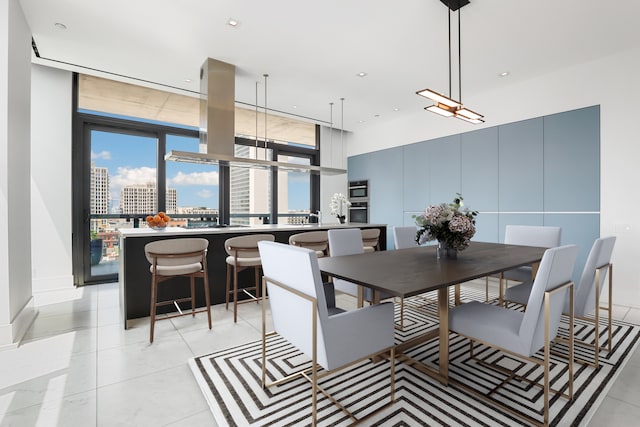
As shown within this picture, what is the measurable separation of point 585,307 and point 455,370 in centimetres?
100

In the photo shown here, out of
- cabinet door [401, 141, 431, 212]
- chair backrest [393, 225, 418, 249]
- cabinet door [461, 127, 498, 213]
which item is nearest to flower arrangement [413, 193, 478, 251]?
chair backrest [393, 225, 418, 249]

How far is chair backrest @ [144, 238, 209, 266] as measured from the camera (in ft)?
8.70

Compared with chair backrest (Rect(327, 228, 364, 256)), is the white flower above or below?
above

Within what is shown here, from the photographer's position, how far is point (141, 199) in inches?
187

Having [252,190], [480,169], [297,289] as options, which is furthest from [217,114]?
[480,169]

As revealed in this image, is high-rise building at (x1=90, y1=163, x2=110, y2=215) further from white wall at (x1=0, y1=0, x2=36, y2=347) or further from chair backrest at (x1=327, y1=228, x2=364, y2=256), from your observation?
chair backrest at (x1=327, y1=228, x2=364, y2=256)

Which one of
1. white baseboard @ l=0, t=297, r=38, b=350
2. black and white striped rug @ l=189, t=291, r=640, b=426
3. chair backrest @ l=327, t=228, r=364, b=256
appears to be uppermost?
chair backrest @ l=327, t=228, r=364, b=256

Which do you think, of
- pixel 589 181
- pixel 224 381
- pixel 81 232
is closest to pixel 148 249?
pixel 224 381

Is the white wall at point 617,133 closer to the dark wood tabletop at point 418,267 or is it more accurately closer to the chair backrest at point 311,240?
the dark wood tabletop at point 418,267

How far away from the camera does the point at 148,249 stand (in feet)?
8.64

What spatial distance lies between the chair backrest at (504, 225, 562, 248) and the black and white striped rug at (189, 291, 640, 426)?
41.5 inches

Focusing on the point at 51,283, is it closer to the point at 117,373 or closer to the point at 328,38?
the point at 117,373

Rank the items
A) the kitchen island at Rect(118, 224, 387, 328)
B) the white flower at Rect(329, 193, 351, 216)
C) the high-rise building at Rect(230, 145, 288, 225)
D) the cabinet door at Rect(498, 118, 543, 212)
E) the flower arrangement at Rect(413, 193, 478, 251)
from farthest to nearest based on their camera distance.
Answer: the high-rise building at Rect(230, 145, 288, 225) → the white flower at Rect(329, 193, 351, 216) → the cabinet door at Rect(498, 118, 543, 212) → the kitchen island at Rect(118, 224, 387, 328) → the flower arrangement at Rect(413, 193, 478, 251)

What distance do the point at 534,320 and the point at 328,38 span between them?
117 inches
